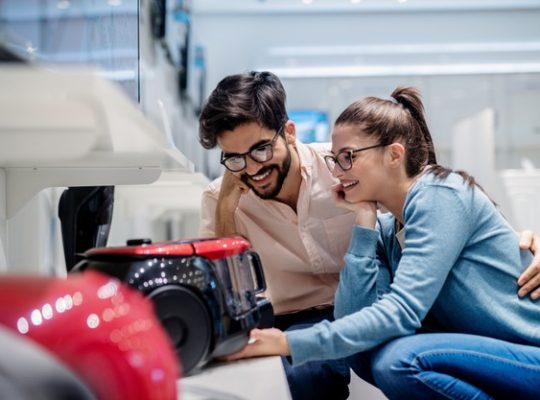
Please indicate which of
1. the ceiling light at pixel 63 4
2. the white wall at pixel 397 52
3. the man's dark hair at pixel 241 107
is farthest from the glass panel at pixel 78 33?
the white wall at pixel 397 52

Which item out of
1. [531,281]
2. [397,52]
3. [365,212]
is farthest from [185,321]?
[397,52]

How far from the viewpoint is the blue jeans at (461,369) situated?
100 centimetres

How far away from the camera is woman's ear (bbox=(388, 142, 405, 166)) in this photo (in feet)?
3.94

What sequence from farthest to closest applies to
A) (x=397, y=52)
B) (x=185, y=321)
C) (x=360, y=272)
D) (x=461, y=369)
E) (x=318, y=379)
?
(x=397, y=52) < (x=318, y=379) < (x=360, y=272) < (x=461, y=369) < (x=185, y=321)

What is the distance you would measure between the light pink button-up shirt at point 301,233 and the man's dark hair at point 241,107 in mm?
159

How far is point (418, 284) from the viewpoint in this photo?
103cm

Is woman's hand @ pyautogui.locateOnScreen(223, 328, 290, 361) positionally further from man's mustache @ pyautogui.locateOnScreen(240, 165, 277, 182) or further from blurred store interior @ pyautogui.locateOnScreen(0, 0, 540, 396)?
man's mustache @ pyautogui.locateOnScreen(240, 165, 277, 182)

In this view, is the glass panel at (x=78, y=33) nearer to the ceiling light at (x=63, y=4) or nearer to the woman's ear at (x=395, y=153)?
the ceiling light at (x=63, y=4)

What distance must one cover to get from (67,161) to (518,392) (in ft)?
2.65

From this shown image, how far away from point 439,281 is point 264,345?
33 centimetres

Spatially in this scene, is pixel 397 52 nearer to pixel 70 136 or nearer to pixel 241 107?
pixel 241 107

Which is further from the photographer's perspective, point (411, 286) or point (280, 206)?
point (280, 206)

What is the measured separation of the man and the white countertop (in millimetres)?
428

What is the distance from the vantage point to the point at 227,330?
80cm
